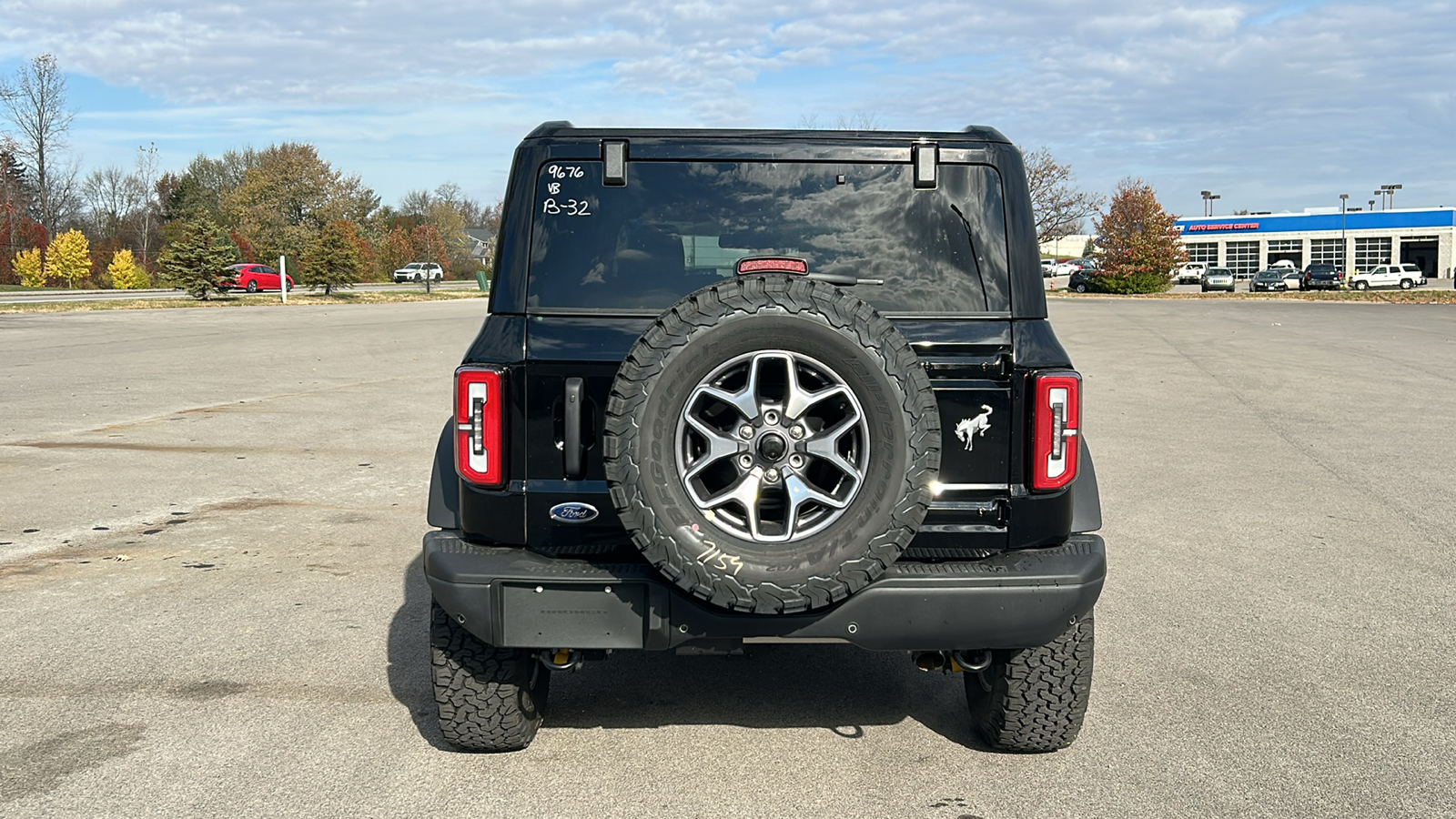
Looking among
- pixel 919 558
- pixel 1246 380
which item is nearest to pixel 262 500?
pixel 919 558

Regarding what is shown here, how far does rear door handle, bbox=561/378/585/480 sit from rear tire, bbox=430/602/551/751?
0.70m

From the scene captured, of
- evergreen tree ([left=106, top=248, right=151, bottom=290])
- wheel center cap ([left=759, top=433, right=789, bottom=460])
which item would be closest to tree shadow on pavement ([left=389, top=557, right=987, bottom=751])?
wheel center cap ([left=759, top=433, right=789, bottom=460])

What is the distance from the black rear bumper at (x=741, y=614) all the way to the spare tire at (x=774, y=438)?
23 centimetres

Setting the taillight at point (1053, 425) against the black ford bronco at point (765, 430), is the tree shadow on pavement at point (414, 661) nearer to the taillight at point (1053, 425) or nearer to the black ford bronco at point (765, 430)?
the black ford bronco at point (765, 430)

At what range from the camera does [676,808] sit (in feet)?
12.0

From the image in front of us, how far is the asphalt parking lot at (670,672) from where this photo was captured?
380cm

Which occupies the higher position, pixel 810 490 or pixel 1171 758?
pixel 810 490

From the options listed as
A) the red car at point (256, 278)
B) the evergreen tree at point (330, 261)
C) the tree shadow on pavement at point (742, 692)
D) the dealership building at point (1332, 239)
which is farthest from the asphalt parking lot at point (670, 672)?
the dealership building at point (1332, 239)

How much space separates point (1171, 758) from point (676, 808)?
5.50 feet

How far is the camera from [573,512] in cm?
367

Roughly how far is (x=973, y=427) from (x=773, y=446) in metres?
0.68

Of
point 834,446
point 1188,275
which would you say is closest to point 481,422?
point 834,446

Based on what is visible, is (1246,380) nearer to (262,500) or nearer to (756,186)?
(262,500)

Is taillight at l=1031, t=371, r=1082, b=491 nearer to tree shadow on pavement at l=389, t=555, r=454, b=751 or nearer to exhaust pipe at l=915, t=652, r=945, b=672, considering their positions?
exhaust pipe at l=915, t=652, r=945, b=672
